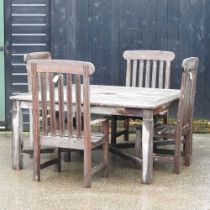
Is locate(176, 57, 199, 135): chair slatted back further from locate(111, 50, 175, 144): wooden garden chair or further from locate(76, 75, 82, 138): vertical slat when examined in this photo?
locate(76, 75, 82, 138): vertical slat

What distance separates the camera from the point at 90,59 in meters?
8.86

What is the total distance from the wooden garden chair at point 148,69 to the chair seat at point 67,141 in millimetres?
1372

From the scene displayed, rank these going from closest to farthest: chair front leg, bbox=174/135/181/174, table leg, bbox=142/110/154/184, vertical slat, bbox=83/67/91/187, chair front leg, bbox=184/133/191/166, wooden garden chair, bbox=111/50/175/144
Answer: vertical slat, bbox=83/67/91/187 → table leg, bbox=142/110/154/184 → chair front leg, bbox=174/135/181/174 → chair front leg, bbox=184/133/191/166 → wooden garden chair, bbox=111/50/175/144

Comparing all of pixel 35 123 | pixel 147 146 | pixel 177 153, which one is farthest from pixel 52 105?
pixel 177 153

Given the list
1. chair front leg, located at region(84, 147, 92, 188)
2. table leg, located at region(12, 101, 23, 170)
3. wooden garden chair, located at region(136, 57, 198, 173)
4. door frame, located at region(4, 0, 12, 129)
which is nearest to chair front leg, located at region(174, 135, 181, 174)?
wooden garden chair, located at region(136, 57, 198, 173)

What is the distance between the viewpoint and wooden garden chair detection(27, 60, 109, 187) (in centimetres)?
611

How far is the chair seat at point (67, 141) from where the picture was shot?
626 centimetres

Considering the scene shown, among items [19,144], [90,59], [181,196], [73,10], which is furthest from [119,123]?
[181,196]

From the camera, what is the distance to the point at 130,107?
249 inches

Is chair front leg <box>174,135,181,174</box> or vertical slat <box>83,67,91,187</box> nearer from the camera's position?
vertical slat <box>83,67,91,187</box>

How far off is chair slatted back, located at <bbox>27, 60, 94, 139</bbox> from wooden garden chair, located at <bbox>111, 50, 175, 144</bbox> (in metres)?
1.49

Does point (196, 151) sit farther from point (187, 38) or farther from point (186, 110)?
point (187, 38)

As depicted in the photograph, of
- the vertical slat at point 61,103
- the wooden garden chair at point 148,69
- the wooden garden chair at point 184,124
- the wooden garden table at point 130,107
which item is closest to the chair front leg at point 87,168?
the vertical slat at point 61,103

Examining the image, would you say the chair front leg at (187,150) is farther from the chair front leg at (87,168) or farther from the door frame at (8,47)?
the door frame at (8,47)
